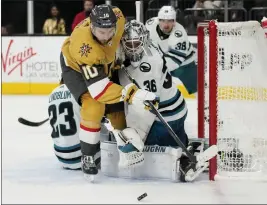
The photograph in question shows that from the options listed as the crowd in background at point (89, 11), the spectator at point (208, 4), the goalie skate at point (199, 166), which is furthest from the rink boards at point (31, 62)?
the goalie skate at point (199, 166)

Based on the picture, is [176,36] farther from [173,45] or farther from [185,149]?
[185,149]

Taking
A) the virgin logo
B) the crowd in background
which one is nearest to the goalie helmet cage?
the crowd in background

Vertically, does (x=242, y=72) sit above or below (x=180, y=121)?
above

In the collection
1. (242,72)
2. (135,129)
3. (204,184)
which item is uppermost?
(242,72)

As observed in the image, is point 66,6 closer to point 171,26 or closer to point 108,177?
point 171,26

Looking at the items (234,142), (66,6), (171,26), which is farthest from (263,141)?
(66,6)

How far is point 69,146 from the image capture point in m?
3.62

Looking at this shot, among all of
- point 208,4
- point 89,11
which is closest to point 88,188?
point 89,11

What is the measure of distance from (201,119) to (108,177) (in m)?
0.94

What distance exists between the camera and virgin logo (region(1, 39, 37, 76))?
777cm

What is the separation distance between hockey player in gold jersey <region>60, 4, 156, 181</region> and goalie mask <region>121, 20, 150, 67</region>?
0.05 meters

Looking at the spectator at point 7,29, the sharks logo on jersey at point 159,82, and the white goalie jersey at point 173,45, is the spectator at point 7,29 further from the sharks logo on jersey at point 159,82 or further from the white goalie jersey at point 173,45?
the sharks logo on jersey at point 159,82

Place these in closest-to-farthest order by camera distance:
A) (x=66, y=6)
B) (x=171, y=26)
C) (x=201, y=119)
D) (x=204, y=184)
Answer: (x=204, y=184)
(x=201, y=119)
(x=171, y=26)
(x=66, y=6)

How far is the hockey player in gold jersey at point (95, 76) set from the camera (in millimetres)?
3172
